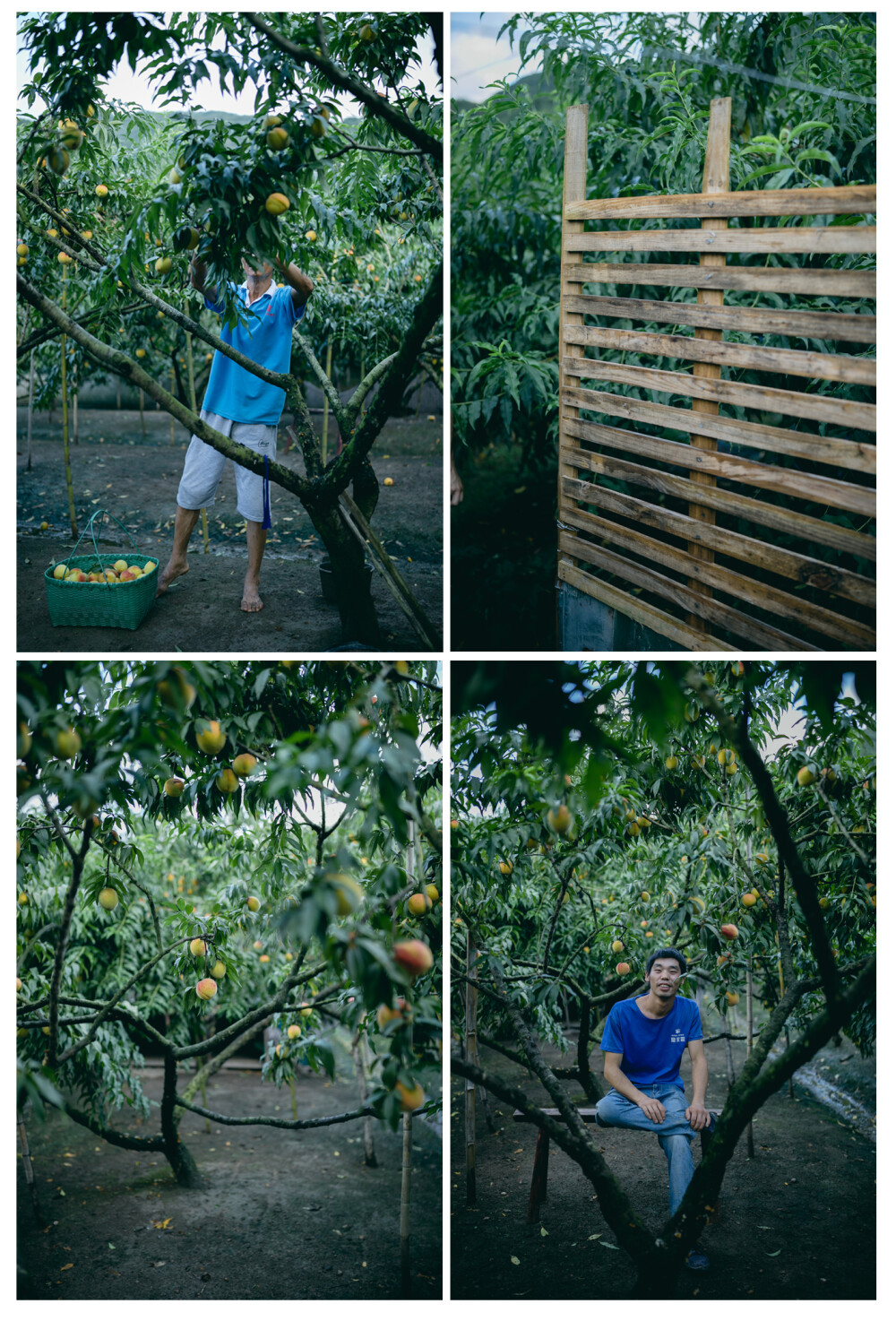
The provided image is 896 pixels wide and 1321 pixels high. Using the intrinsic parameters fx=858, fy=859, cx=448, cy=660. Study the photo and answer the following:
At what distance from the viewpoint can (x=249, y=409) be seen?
2145 millimetres

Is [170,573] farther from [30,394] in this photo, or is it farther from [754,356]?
[754,356]

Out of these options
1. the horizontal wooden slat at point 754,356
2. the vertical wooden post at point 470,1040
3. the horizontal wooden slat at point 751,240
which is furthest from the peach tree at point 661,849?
the horizontal wooden slat at point 751,240

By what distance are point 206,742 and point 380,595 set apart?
0.55 meters

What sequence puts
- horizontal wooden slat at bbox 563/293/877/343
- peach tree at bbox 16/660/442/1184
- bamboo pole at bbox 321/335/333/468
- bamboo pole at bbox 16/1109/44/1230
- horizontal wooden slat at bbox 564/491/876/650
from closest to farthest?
peach tree at bbox 16/660/442/1184, horizontal wooden slat at bbox 563/293/877/343, horizontal wooden slat at bbox 564/491/876/650, bamboo pole at bbox 321/335/333/468, bamboo pole at bbox 16/1109/44/1230

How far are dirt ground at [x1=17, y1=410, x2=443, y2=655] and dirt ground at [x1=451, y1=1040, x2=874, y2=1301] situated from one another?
144cm

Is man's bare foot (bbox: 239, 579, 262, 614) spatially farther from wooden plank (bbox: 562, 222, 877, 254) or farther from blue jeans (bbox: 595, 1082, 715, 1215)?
blue jeans (bbox: 595, 1082, 715, 1215)

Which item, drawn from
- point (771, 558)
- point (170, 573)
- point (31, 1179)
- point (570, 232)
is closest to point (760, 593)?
point (771, 558)

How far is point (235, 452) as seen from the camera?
208 centimetres

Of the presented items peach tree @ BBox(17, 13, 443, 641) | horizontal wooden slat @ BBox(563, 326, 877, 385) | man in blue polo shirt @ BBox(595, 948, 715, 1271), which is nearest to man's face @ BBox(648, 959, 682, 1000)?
man in blue polo shirt @ BBox(595, 948, 715, 1271)

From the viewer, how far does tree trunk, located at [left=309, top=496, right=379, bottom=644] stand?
2.03 metres

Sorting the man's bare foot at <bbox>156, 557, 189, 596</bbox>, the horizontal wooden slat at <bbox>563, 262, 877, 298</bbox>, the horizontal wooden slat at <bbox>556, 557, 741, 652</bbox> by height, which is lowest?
the horizontal wooden slat at <bbox>556, 557, 741, 652</bbox>

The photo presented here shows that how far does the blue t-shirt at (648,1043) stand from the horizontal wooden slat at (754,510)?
1.17m

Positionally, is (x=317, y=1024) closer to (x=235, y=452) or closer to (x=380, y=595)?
(x=380, y=595)
